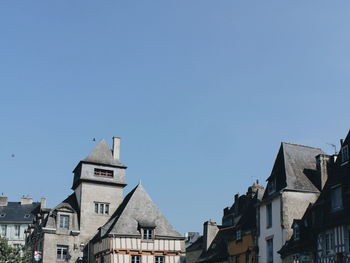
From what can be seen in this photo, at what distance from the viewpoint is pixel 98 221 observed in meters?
43.5

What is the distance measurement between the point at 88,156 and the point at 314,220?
870 inches

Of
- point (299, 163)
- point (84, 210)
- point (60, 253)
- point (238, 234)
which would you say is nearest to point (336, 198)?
point (299, 163)

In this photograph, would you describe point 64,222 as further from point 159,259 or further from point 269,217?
point 269,217

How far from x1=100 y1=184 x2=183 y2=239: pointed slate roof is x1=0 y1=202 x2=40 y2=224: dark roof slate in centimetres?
2611

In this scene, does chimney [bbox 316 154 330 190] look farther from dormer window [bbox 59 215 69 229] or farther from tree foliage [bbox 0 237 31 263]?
tree foliage [bbox 0 237 31 263]

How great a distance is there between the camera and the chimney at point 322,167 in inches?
1193

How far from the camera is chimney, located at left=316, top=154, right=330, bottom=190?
30.3m

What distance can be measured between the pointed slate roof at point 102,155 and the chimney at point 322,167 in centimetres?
1943

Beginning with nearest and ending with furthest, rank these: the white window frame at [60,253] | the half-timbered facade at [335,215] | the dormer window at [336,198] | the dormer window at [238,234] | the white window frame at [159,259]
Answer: the half-timbered facade at [335,215], the dormer window at [336,198], the dormer window at [238,234], the white window frame at [159,259], the white window frame at [60,253]

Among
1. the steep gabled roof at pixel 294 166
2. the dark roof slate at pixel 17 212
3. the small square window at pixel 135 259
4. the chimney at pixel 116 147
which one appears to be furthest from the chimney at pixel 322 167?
the dark roof slate at pixel 17 212

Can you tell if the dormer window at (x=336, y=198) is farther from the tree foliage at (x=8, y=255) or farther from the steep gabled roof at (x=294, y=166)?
the tree foliage at (x=8, y=255)

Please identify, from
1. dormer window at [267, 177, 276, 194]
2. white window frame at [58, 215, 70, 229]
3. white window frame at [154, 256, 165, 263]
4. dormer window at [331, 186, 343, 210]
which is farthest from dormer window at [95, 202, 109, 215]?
dormer window at [331, 186, 343, 210]

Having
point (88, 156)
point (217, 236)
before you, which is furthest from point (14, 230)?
point (217, 236)

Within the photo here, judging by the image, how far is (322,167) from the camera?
1193 inches
